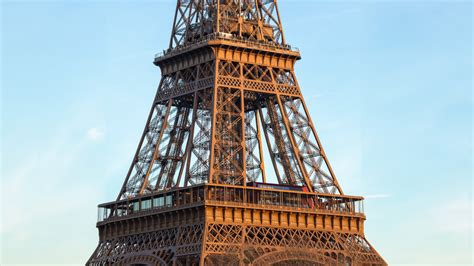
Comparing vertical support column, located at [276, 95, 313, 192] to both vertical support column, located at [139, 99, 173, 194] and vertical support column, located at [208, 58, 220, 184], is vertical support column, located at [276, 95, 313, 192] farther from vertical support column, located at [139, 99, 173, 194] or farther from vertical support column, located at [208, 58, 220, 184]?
vertical support column, located at [139, 99, 173, 194]

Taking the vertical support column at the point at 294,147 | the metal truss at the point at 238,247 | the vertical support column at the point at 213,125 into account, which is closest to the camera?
the metal truss at the point at 238,247

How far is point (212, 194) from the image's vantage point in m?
118

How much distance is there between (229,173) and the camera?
12069 cm

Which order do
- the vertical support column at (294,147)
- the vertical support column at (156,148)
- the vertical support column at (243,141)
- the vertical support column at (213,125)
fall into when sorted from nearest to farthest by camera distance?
the vertical support column at (213,125) < the vertical support column at (243,141) < the vertical support column at (294,147) < the vertical support column at (156,148)

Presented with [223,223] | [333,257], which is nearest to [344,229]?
[333,257]

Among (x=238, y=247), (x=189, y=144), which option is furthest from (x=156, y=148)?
(x=238, y=247)

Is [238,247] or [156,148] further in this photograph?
[156,148]

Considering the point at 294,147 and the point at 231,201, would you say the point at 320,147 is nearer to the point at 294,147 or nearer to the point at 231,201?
the point at 294,147

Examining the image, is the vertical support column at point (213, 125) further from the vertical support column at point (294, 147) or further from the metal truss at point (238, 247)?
the vertical support column at point (294, 147)

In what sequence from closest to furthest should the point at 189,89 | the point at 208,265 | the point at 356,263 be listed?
the point at 208,265 < the point at 356,263 < the point at 189,89

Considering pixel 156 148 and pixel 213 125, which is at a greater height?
pixel 156 148

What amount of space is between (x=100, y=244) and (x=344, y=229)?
899 inches

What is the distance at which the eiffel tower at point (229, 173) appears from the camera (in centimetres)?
11738

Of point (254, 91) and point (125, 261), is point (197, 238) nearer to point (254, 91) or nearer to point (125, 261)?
point (125, 261)
